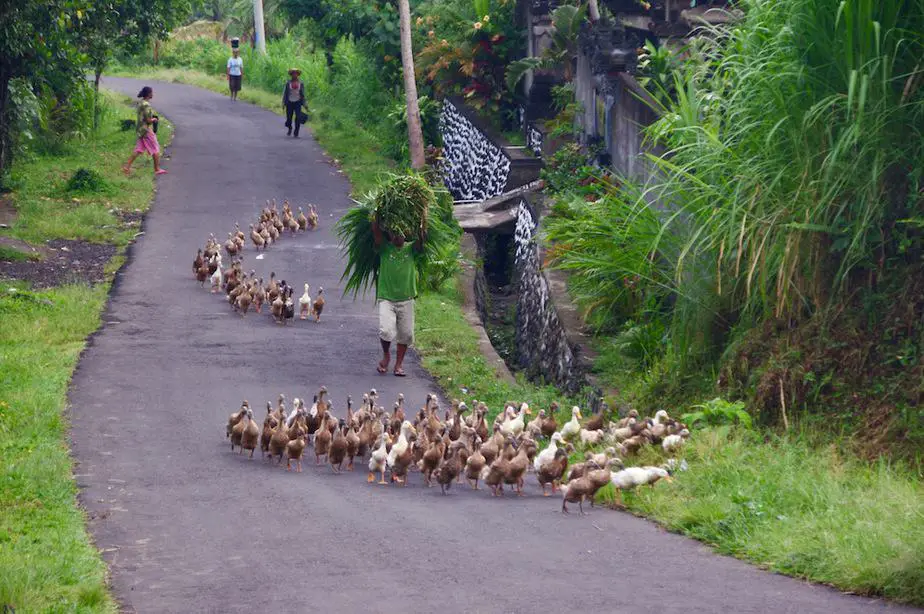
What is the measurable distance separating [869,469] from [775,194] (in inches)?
106

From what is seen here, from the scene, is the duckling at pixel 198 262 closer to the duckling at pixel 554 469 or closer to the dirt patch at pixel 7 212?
the dirt patch at pixel 7 212

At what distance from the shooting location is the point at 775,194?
1152cm

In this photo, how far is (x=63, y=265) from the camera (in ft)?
66.4

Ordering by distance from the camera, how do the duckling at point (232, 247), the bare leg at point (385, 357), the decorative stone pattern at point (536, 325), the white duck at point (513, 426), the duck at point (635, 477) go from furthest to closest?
the duckling at point (232, 247)
the decorative stone pattern at point (536, 325)
the bare leg at point (385, 357)
the white duck at point (513, 426)
the duck at point (635, 477)

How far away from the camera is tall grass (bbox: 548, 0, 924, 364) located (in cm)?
1084

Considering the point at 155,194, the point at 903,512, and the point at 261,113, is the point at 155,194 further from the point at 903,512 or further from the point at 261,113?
the point at 903,512

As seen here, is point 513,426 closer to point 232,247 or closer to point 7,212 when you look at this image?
point 232,247

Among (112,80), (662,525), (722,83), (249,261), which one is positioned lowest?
(662,525)

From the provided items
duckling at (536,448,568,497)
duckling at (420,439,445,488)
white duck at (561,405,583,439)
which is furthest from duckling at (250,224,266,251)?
duckling at (536,448,568,497)

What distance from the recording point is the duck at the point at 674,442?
1062cm

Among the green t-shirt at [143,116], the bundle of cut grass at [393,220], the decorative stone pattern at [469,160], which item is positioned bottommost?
the bundle of cut grass at [393,220]

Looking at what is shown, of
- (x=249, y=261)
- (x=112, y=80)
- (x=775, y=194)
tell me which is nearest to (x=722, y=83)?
(x=775, y=194)

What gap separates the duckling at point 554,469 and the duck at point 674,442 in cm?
80

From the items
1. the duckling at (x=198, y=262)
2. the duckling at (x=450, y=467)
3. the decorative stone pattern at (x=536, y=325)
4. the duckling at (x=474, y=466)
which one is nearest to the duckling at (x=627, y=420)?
the duckling at (x=474, y=466)
